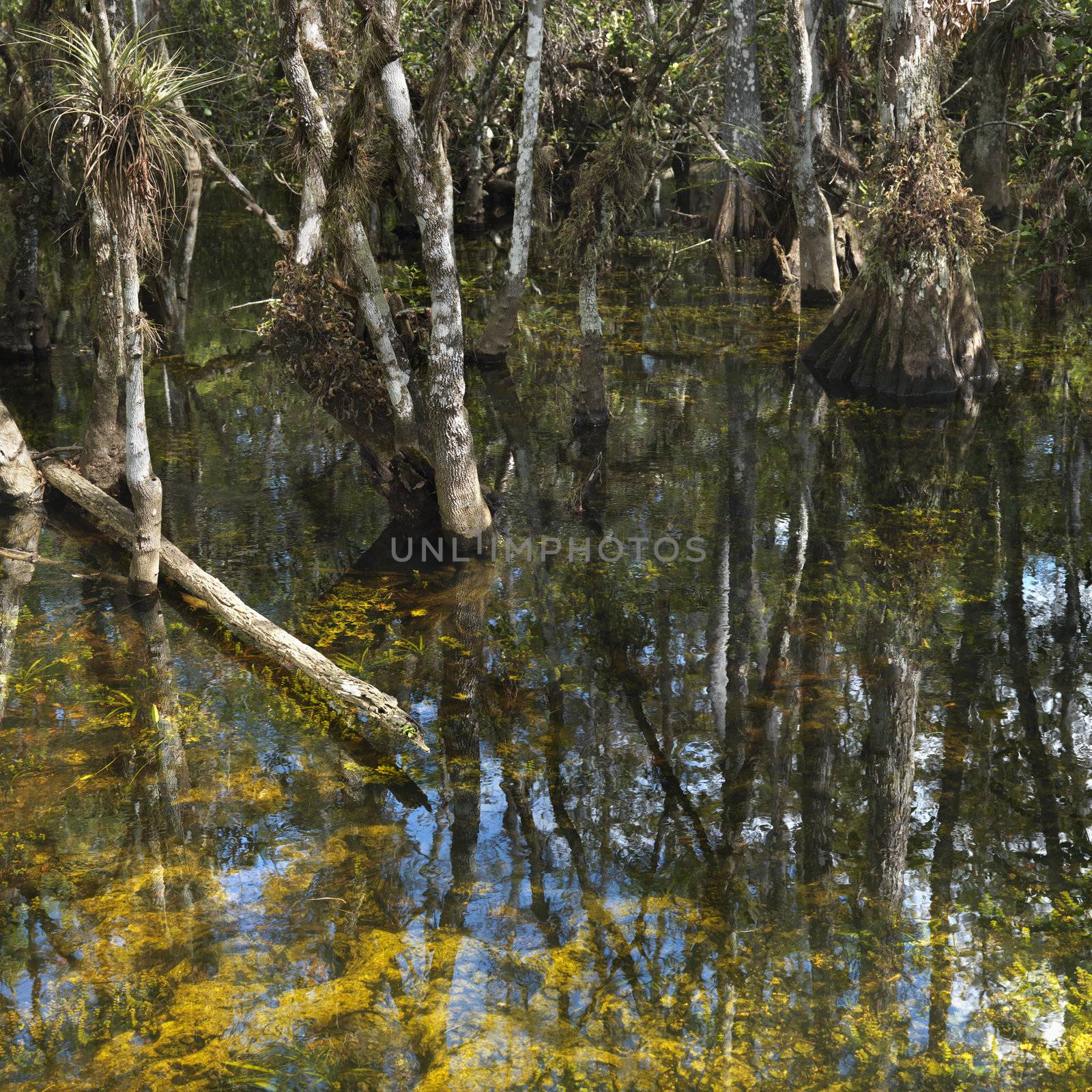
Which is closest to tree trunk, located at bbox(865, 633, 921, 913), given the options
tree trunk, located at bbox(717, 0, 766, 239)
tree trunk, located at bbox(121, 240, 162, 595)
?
tree trunk, located at bbox(121, 240, 162, 595)

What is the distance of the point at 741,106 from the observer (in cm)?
2211

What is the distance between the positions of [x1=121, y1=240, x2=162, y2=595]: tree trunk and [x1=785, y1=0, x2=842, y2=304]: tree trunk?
37.7ft

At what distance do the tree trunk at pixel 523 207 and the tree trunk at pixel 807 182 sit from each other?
15.9 ft

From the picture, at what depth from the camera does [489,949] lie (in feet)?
18.5

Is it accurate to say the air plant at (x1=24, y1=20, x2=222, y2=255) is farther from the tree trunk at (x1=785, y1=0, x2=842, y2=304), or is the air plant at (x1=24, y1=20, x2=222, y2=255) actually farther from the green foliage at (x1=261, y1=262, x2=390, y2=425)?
the tree trunk at (x1=785, y1=0, x2=842, y2=304)

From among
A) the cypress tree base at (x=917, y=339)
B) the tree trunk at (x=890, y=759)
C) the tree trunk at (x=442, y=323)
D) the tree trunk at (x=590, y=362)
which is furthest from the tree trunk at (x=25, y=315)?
the tree trunk at (x=890, y=759)

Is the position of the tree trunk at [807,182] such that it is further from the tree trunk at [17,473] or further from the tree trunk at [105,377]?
the tree trunk at [17,473]

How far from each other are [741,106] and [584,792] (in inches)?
718

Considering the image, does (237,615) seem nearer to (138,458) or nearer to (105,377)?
(138,458)

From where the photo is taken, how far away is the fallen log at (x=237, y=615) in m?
7.43

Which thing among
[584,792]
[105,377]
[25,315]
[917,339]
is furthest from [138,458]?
[917,339]

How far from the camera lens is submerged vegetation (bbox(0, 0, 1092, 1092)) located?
5297 millimetres

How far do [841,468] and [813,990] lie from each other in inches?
305

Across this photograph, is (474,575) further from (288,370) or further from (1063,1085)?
(1063,1085)
